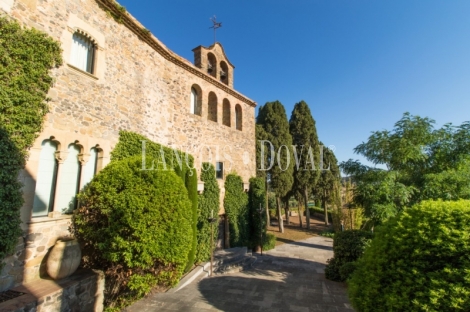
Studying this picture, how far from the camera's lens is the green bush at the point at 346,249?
745cm

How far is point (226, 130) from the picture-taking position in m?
12.4

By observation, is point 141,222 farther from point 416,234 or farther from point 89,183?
point 416,234

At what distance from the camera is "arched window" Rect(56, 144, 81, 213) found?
18.5 ft

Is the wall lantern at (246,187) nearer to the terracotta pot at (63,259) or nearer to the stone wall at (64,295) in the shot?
the stone wall at (64,295)

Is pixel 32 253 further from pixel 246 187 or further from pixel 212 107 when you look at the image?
pixel 246 187

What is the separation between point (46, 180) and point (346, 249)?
9.01m

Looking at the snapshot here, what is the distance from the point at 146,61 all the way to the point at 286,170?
13.2m

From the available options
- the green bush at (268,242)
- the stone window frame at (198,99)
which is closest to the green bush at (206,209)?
the stone window frame at (198,99)

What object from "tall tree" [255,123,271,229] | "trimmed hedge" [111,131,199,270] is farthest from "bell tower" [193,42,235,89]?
"tall tree" [255,123,271,229]

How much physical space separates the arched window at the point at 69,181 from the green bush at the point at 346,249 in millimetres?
8339

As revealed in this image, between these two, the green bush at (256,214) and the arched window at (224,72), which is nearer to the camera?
the green bush at (256,214)

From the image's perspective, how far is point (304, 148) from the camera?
67.9 feet

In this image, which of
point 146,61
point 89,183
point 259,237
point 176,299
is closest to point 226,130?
point 146,61

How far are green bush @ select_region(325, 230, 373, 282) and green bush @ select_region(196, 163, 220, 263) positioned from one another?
4.85 m
